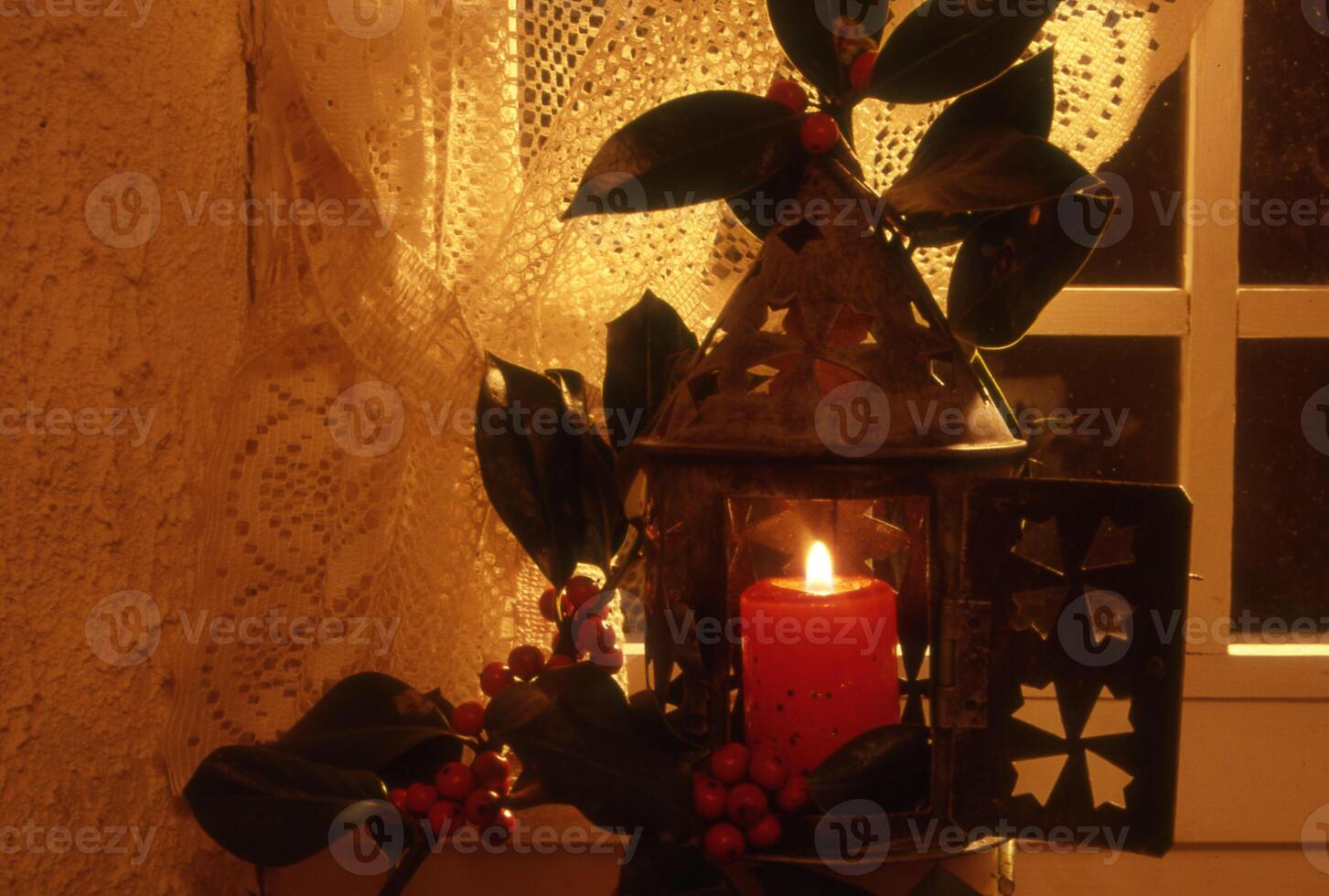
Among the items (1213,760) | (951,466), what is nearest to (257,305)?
(951,466)

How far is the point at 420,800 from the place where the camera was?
0.65 m

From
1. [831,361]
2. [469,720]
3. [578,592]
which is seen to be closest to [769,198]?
[831,361]

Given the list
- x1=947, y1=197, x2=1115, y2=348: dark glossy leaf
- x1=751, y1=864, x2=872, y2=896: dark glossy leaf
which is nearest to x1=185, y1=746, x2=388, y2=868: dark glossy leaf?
x1=751, y1=864, x2=872, y2=896: dark glossy leaf

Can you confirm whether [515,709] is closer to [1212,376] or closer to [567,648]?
[567,648]

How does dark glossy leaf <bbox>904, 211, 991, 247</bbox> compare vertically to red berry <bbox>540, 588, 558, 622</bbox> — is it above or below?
above

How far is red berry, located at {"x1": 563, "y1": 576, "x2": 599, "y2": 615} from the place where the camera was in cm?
72

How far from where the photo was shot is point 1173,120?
96cm

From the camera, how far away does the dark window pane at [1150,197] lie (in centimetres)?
96

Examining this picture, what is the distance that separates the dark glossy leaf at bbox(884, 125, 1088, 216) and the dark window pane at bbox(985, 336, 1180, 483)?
0.37 metres

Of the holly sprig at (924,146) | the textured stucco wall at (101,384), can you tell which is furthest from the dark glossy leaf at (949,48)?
the textured stucco wall at (101,384)

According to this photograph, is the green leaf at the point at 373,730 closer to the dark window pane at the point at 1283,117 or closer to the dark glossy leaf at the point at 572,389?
the dark glossy leaf at the point at 572,389

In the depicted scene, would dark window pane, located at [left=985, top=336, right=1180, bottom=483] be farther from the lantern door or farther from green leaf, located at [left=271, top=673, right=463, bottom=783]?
green leaf, located at [left=271, top=673, right=463, bottom=783]

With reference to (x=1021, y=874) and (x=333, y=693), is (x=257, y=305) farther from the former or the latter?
(x=1021, y=874)

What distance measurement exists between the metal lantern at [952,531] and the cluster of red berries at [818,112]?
4 cm
